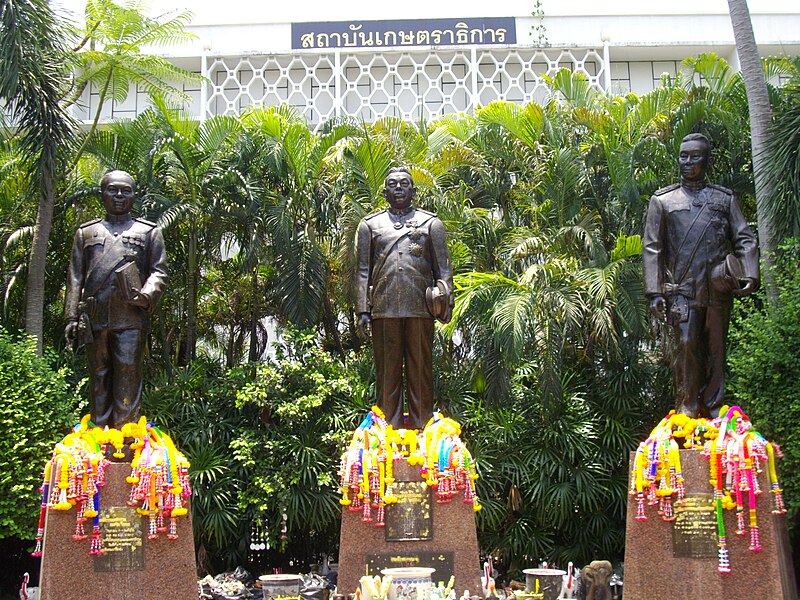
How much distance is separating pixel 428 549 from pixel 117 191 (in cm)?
381

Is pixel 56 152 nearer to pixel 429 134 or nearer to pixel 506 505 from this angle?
pixel 429 134

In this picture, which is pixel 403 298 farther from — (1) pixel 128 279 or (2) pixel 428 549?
(1) pixel 128 279

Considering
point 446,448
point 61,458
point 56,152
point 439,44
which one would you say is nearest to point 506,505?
point 446,448

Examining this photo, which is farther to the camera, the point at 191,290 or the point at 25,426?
the point at 191,290

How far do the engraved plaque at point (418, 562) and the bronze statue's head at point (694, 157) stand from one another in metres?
3.55

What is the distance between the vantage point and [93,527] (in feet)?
21.9

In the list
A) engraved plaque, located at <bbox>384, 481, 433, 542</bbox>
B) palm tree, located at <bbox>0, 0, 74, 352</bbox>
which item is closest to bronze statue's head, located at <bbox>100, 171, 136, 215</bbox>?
palm tree, located at <bbox>0, 0, 74, 352</bbox>

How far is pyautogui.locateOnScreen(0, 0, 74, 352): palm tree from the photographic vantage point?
387 inches

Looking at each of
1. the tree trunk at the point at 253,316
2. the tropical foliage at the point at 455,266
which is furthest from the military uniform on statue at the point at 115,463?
the tree trunk at the point at 253,316

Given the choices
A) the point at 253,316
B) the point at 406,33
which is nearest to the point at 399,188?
the point at 253,316

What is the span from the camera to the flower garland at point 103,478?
6625 mm

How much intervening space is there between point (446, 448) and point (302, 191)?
17.0 ft

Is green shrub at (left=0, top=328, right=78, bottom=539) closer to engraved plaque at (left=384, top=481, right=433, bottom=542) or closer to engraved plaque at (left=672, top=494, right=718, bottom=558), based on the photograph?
engraved plaque at (left=384, top=481, right=433, bottom=542)

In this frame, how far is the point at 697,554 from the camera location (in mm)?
6480
